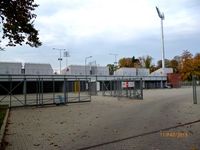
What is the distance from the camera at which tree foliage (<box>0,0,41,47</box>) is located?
1694 centimetres

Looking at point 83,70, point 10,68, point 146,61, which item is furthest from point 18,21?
point 146,61

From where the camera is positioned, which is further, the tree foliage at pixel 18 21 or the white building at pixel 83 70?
the white building at pixel 83 70

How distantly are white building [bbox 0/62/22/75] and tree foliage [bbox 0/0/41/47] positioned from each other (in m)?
56.3

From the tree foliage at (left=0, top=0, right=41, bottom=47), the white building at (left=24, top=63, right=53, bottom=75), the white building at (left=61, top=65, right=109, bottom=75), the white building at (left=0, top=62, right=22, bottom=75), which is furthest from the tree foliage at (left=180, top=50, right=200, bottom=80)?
the tree foliage at (left=0, top=0, right=41, bottom=47)

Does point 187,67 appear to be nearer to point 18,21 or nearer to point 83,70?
point 83,70

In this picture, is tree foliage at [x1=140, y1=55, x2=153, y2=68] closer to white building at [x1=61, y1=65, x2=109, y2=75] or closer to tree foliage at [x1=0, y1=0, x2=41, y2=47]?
white building at [x1=61, y1=65, x2=109, y2=75]

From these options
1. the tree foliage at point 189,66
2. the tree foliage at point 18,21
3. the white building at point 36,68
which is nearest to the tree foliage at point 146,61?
the tree foliage at point 189,66

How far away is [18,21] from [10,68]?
2355 inches

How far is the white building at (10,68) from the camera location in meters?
73.3

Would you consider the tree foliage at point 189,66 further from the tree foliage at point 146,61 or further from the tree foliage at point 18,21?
the tree foliage at point 18,21

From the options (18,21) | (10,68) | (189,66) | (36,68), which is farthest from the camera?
(189,66)

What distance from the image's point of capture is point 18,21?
1766 centimetres

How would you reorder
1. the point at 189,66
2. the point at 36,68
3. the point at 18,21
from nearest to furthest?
the point at 18,21, the point at 36,68, the point at 189,66

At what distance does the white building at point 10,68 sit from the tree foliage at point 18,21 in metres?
56.3
